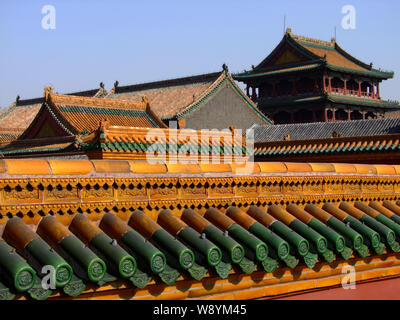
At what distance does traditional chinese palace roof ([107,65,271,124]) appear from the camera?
112 ft

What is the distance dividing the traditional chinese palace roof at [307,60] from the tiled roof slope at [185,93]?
1063 centimetres

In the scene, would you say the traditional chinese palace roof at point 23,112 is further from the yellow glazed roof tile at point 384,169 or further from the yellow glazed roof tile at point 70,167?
the yellow glazed roof tile at point 70,167

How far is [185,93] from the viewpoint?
120 ft

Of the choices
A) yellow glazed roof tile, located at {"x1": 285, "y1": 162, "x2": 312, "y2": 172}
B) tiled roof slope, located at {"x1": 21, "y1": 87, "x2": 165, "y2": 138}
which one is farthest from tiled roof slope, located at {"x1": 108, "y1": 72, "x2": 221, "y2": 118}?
yellow glazed roof tile, located at {"x1": 285, "y1": 162, "x2": 312, "y2": 172}

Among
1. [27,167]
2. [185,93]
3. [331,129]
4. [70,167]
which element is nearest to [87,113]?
[331,129]

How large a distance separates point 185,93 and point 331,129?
1584cm

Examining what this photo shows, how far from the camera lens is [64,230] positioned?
5.74 m

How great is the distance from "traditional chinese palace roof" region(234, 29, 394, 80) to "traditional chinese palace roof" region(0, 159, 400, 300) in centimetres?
3743

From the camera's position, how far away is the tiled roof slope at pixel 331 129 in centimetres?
2102

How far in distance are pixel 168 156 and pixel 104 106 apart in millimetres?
6781

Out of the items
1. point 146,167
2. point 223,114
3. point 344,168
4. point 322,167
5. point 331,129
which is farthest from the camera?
point 223,114

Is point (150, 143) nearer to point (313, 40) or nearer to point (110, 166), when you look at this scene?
point (110, 166)
